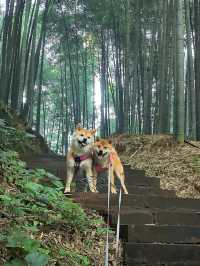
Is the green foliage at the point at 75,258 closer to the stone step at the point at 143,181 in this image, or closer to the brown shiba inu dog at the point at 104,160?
the brown shiba inu dog at the point at 104,160

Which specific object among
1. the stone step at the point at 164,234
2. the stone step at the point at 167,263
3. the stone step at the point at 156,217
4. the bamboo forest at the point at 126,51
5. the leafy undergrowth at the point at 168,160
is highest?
the bamboo forest at the point at 126,51

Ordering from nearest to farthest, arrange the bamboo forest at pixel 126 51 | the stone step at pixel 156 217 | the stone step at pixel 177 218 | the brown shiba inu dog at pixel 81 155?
the stone step at pixel 156 217
the stone step at pixel 177 218
the brown shiba inu dog at pixel 81 155
the bamboo forest at pixel 126 51

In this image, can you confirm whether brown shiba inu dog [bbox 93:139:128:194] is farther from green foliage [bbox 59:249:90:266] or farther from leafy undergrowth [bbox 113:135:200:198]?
green foliage [bbox 59:249:90:266]

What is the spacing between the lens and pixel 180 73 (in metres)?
6.78

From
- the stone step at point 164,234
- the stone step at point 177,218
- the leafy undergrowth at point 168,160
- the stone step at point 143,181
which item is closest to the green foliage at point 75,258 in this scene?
the stone step at point 164,234

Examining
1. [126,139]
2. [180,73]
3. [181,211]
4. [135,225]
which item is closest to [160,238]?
[135,225]

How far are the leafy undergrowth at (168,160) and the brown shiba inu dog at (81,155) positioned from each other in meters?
1.37

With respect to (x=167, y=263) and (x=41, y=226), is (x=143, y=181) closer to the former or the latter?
(x=167, y=263)

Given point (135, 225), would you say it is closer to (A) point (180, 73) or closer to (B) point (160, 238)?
(B) point (160, 238)

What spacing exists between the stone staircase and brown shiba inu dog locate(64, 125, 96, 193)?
0.42 m

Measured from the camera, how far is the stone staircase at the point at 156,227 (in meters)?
3.39

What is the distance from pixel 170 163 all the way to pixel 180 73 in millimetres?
1324

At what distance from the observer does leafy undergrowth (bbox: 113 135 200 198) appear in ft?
19.3

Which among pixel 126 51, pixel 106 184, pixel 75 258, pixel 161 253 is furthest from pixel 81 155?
pixel 126 51
